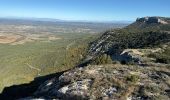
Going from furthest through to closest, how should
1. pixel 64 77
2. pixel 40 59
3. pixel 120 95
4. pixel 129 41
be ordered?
pixel 40 59
pixel 129 41
pixel 64 77
pixel 120 95

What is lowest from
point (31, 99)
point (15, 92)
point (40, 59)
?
point (40, 59)

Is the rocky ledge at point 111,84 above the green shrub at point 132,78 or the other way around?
the other way around

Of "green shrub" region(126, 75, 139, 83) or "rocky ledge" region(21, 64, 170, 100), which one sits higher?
"green shrub" region(126, 75, 139, 83)

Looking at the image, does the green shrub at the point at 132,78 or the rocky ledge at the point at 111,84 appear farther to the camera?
the green shrub at the point at 132,78

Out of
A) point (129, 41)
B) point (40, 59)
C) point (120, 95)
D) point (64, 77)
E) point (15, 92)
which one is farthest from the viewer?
point (40, 59)

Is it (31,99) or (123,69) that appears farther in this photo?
(123,69)

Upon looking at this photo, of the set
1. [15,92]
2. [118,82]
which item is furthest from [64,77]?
[15,92]

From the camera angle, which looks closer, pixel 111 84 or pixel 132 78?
pixel 111 84

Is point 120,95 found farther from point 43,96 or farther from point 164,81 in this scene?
point 43,96

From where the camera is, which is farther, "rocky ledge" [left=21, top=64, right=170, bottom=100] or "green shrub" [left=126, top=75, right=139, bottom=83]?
"green shrub" [left=126, top=75, right=139, bottom=83]

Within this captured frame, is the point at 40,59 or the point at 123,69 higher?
the point at 123,69

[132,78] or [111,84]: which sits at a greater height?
[132,78]
